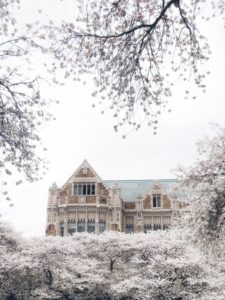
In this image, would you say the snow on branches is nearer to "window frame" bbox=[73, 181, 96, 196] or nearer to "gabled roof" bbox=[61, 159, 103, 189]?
"window frame" bbox=[73, 181, 96, 196]

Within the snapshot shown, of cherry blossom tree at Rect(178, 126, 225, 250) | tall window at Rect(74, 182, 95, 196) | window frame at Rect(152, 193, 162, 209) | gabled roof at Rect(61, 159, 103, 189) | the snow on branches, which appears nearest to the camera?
cherry blossom tree at Rect(178, 126, 225, 250)

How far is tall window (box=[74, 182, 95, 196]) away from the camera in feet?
143

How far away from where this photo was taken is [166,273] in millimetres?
32969

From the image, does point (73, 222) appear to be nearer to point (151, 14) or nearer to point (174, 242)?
point (174, 242)

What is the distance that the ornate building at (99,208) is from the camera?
141ft

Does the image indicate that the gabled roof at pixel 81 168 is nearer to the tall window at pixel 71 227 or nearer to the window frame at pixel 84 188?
the window frame at pixel 84 188

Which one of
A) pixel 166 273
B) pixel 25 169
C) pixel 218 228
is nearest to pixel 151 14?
pixel 25 169

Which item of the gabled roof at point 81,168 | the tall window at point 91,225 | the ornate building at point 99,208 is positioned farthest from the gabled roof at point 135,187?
the tall window at point 91,225

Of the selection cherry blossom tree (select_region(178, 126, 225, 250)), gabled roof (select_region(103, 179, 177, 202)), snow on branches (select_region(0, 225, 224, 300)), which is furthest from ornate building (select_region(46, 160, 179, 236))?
cherry blossom tree (select_region(178, 126, 225, 250))

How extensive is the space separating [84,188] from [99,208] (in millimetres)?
2176

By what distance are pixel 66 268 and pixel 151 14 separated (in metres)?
25.8

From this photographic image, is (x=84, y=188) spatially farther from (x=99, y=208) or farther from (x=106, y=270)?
(x=106, y=270)

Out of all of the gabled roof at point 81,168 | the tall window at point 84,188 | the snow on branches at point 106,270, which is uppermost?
the gabled roof at point 81,168

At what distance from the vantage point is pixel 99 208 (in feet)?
140
